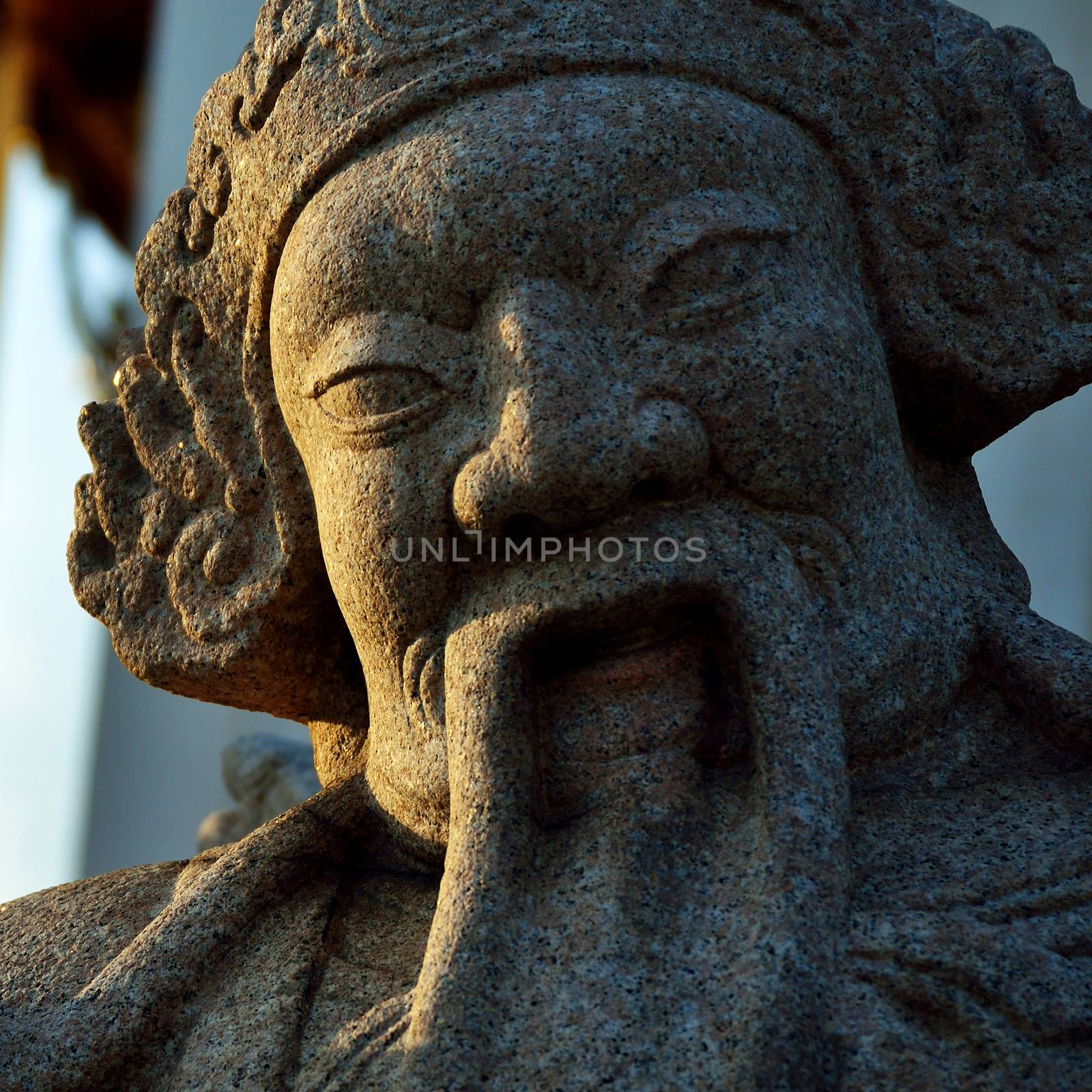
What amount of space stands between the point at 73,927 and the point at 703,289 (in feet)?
4.14

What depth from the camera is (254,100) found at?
216 centimetres

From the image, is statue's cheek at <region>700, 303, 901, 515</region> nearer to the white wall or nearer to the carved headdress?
the carved headdress

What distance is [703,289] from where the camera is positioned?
184 centimetres

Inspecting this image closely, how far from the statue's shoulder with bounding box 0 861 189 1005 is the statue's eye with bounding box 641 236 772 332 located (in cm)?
110

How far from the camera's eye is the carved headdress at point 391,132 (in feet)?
6.50

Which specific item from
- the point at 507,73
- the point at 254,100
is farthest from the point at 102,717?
the point at 507,73

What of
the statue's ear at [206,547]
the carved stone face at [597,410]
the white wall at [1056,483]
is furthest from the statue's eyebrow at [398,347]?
the white wall at [1056,483]

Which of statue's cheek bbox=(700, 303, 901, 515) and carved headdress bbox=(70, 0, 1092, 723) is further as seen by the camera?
carved headdress bbox=(70, 0, 1092, 723)

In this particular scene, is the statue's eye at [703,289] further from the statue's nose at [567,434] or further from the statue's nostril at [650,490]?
the statue's nostril at [650,490]

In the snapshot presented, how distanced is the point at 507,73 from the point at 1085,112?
0.96 meters

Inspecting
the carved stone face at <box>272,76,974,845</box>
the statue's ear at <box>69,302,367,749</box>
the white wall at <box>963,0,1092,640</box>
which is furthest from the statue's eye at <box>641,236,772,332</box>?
the white wall at <box>963,0,1092,640</box>

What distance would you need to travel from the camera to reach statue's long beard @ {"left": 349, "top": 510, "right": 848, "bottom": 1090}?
1.48 metres

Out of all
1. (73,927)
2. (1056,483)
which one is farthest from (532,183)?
(1056,483)

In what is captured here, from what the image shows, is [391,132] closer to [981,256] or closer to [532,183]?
[532,183]
